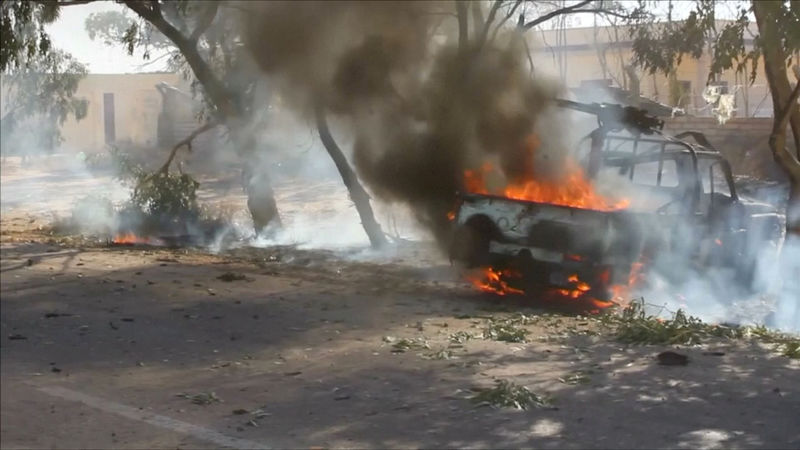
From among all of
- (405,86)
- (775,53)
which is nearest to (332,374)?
(775,53)

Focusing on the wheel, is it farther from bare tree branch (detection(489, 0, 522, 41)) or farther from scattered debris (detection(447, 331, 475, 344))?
bare tree branch (detection(489, 0, 522, 41))

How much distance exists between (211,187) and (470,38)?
1684cm

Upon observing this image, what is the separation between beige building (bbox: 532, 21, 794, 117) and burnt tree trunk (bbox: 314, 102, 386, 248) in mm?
14883

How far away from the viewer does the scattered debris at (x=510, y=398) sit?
6715 millimetres

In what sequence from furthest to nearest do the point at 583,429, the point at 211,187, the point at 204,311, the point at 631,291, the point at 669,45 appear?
1. the point at 211,187
2. the point at 669,45
3. the point at 631,291
4. the point at 204,311
5. the point at 583,429

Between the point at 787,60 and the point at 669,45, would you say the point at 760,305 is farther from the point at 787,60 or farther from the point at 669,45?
the point at 669,45

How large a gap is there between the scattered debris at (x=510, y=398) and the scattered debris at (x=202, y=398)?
166cm

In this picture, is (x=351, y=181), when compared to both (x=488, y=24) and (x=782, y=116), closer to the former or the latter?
(x=488, y=24)

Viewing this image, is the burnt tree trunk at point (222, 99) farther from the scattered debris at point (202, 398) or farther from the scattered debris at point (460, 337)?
the scattered debris at point (202, 398)

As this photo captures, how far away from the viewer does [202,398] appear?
7.08 metres

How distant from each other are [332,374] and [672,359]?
2493 mm

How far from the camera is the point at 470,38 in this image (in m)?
15.9

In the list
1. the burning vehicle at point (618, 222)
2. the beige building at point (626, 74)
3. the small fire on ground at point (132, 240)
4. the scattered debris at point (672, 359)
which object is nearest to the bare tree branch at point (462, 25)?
the burning vehicle at point (618, 222)

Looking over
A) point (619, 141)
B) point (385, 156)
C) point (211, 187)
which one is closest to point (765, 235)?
point (619, 141)
